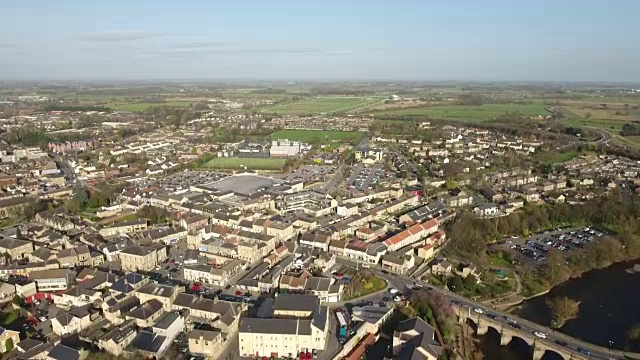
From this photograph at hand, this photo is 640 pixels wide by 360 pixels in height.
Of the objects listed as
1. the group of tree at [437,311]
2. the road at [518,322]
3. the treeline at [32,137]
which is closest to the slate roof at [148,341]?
the road at [518,322]

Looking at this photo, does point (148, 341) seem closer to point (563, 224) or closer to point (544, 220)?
point (544, 220)

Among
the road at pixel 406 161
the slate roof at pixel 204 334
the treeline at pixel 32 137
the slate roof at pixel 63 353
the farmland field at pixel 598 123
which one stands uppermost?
the farmland field at pixel 598 123

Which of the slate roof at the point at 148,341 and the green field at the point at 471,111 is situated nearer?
the slate roof at the point at 148,341

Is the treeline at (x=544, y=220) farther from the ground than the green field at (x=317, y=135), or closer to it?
closer to it

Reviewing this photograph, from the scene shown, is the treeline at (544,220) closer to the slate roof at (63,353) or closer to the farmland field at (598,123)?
the slate roof at (63,353)

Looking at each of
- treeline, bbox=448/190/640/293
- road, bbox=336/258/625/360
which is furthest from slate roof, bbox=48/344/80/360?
treeline, bbox=448/190/640/293

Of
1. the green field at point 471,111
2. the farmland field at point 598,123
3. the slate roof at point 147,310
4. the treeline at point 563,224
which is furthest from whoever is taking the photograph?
the green field at point 471,111

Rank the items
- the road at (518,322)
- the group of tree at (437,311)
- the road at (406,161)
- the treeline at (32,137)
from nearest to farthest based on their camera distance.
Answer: the road at (518,322), the group of tree at (437,311), the road at (406,161), the treeline at (32,137)

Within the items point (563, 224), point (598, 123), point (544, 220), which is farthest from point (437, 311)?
point (598, 123)
